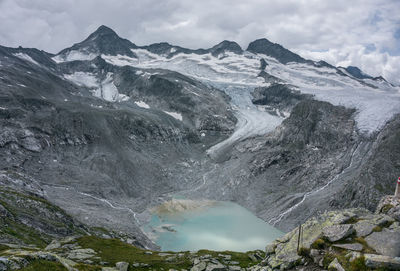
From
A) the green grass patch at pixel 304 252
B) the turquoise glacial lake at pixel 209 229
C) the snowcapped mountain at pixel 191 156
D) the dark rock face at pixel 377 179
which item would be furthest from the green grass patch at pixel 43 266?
the dark rock face at pixel 377 179

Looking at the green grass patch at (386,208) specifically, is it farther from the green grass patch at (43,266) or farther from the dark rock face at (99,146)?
the dark rock face at (99,146)

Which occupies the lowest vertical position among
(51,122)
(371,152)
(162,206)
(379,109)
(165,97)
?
(162,206)

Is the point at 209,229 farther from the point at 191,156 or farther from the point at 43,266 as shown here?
the point at 43,266

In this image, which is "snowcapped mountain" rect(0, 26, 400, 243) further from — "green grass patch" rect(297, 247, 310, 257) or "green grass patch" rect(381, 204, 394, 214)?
"green grass patch" rect(297, 247, 310, 257)

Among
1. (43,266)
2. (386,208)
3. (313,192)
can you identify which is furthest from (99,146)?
(386,208)

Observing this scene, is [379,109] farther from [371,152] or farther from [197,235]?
[197,235]

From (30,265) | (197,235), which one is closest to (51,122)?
(197,235)

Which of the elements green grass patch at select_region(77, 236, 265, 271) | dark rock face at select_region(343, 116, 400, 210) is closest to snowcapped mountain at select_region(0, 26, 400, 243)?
dark rock face at select_region(343, 116, 400, 210)
